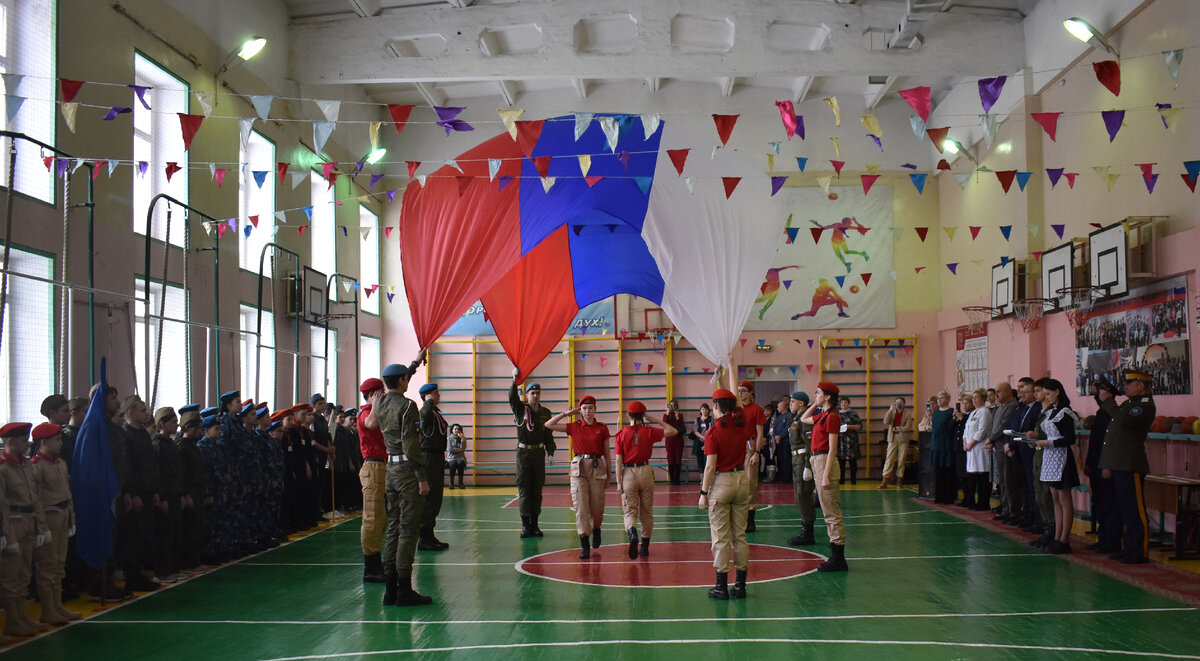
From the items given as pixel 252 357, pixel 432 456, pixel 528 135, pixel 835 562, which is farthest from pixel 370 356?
pixel 835 562

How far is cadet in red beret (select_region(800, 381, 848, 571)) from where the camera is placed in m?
7.75

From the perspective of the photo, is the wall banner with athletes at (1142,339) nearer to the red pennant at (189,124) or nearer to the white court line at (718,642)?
the white court line at (718,642)

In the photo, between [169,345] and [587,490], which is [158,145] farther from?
[587,490]

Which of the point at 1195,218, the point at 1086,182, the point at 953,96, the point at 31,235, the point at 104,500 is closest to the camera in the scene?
the point at 104,500

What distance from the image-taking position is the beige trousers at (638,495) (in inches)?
337

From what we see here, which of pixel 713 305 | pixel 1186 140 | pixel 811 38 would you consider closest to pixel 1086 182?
pixel 1186 140

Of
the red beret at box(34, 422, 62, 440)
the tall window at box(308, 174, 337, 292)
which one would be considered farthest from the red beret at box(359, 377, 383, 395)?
the tall window at box(308, 174, 337, 292)

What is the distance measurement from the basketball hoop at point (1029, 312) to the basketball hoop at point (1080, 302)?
0.70 meters

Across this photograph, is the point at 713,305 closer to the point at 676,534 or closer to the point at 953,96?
the point at 676,534

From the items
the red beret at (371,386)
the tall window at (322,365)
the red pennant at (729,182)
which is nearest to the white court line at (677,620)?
the red beret at (371,386)

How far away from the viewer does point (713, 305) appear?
9.73m

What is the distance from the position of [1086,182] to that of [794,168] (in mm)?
6660

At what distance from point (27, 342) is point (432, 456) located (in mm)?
3593

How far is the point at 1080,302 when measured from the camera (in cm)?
1191
